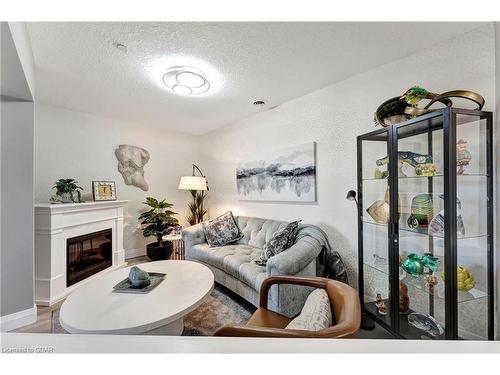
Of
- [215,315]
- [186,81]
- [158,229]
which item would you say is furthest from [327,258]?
[158,229]

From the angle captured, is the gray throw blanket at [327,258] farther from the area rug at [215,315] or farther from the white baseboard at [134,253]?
the white baseboard at [134,253]

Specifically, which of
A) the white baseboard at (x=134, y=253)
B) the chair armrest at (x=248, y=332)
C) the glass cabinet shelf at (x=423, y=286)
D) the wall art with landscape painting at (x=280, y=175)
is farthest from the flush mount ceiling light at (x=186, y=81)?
the white baseboard at (x=134, y=253)

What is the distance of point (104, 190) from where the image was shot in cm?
312

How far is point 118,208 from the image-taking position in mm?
3148

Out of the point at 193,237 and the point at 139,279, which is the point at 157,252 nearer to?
the point at 193,237

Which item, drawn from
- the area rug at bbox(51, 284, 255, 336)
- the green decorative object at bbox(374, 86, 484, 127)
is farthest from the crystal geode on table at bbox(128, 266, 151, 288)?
the green decorative object at bbox(374, 86, 484, 127)

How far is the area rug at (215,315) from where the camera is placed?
1.70 m

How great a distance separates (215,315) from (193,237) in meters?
1.14

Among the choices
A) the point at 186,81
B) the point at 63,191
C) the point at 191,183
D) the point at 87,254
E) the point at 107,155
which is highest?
the point at 186,81

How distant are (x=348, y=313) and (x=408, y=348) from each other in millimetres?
228

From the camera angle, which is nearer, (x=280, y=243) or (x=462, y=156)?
(x=462, y=156)

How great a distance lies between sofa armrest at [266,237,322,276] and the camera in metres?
1.59

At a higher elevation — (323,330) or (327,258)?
(323,330)

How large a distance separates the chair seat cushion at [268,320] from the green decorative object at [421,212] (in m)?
1.06
